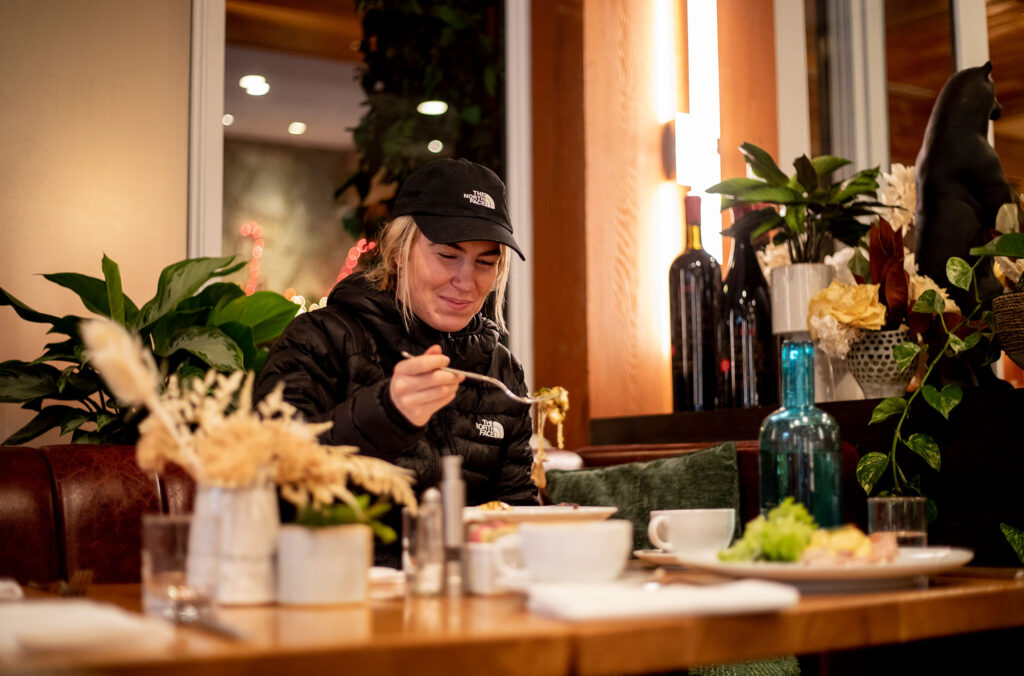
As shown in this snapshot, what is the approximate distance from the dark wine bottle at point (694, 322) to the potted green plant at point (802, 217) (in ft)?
0.85

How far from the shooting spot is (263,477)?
36.7 inches

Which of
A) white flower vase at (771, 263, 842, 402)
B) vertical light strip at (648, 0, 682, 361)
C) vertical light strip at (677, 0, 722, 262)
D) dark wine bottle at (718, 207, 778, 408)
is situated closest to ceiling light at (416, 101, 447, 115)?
vertical light strip at (648, 0, 682, 361)

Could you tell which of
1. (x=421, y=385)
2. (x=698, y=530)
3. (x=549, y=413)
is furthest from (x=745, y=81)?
(x=698, y=530)

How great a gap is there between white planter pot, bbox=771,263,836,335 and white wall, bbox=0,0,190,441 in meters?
1.61

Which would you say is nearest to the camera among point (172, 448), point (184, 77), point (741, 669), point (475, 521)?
point (172, 448)

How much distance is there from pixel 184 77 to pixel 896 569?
8.13ft

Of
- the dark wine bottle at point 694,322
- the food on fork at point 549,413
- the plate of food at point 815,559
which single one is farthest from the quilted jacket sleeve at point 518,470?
the plate of food at point 815,559

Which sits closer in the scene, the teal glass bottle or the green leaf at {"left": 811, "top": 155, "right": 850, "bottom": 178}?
the teal glass bottle

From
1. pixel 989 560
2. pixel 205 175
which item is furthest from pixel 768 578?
pixel 205 175

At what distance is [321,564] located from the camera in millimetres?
914

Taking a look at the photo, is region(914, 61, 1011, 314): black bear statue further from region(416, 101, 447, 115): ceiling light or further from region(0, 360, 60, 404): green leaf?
region(0, 360, 60, 404): green leaf

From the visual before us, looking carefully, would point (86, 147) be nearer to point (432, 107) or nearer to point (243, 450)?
point (432, 107)

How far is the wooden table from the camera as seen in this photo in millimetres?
641

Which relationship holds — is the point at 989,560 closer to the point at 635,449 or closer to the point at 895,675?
the point at 895,675
